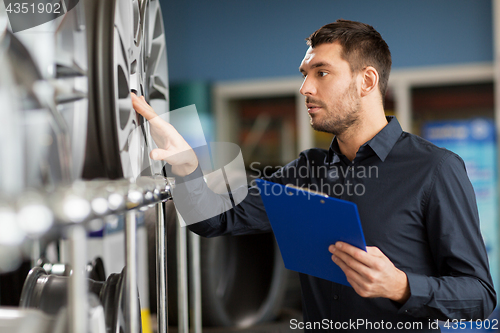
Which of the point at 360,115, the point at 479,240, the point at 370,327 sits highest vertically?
the point at 360,115

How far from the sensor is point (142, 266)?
2.08 m

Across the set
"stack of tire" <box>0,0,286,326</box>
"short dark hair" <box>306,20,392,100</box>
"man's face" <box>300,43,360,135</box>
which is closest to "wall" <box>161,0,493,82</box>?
"short dark hair" <box>306,20,392,100</box>

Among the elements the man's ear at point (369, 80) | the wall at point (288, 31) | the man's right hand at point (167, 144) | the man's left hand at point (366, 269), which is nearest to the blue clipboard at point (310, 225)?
the man's left hand at point (366, 269)

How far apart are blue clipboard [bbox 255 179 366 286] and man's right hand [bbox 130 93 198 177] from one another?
193 millimetres

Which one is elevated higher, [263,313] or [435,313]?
[435,313]

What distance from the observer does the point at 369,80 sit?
1.25 m

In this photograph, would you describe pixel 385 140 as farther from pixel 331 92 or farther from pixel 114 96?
pixel 114 96

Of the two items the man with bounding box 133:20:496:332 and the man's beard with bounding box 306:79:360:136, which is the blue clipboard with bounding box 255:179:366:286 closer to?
the man with bounding box 133:20:496:332

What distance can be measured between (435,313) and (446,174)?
1.09ft

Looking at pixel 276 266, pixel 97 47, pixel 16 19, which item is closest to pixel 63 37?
pixel 97 47

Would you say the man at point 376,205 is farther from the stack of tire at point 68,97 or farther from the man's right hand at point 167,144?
the stack of tire at point 68,97

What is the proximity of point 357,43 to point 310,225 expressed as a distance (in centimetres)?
68

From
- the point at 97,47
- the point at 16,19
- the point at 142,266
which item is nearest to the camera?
the point at 97,47

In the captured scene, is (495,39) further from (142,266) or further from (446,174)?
(142,266)
